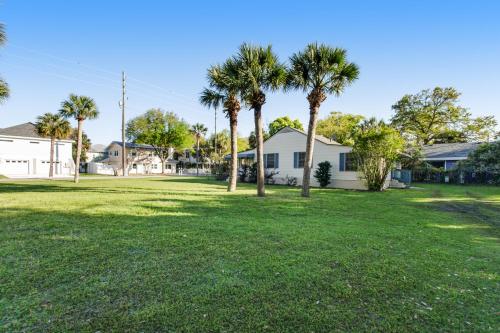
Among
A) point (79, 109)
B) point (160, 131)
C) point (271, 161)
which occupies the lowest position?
→ point (271, 161)

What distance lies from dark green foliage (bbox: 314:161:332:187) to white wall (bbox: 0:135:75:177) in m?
35.3

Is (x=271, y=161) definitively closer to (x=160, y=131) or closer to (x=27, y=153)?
(x=160, y=131)

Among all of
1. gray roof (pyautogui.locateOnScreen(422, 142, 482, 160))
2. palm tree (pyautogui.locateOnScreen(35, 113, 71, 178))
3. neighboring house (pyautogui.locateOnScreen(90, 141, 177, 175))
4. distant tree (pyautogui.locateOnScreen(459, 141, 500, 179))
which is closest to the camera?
distant tree (pyautogui.locateOnScreen(459, 141, 500, 179))

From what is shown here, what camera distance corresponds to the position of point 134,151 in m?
51.7

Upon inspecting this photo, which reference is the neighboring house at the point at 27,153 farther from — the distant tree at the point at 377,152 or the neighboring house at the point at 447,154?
the neighboring house at the point at 447,154

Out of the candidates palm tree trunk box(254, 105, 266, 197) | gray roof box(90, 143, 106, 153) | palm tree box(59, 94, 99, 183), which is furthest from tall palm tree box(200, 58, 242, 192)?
gray roof box(90, 143, 106, 153)

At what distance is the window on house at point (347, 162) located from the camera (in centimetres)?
1917

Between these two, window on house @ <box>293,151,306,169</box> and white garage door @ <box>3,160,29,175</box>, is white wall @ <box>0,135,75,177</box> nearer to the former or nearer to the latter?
white garage door @ <box>3,160,29,175</box>

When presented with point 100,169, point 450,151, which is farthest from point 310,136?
point 100,169

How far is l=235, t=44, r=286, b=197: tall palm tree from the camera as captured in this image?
13047 mm

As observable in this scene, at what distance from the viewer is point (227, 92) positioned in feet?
48.8

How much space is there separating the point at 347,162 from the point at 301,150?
3685mm

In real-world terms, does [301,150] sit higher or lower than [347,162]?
higher

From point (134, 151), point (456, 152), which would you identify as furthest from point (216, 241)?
point (134, 151)
